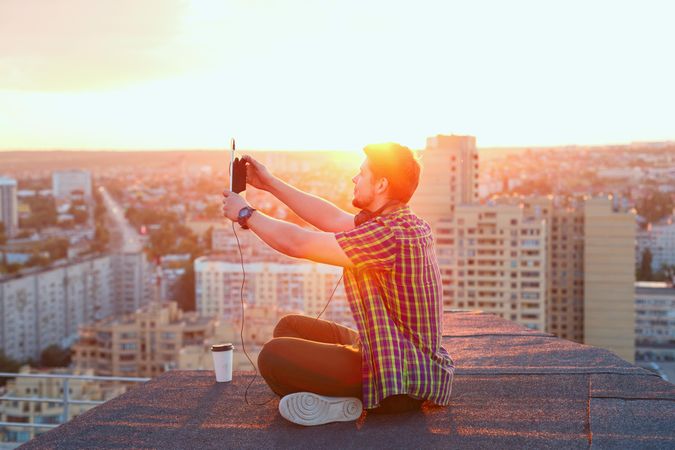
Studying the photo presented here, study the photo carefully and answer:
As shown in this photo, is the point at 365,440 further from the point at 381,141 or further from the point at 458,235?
the point at 458,235

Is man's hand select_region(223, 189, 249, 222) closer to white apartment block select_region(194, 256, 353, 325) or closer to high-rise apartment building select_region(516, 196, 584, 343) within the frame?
high-rise apartment building select_region(516, 196, 584, 343)

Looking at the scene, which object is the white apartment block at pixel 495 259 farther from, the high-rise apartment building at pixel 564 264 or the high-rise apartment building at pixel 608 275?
the high-rise apartment building at pixel 608 275

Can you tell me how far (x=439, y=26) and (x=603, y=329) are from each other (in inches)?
250

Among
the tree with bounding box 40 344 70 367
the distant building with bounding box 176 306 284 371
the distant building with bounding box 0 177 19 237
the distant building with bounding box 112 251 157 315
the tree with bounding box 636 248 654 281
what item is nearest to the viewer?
the distant building with bounding box 176 306 284 371

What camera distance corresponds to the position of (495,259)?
1495 centimetres

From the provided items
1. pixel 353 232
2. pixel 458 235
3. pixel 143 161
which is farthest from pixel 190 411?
pixel 143 161

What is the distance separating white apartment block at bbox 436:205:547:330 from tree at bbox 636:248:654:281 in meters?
7.52

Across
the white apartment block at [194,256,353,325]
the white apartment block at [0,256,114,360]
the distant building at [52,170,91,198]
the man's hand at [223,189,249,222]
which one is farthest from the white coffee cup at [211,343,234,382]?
the distant building at [52,170,91,198]

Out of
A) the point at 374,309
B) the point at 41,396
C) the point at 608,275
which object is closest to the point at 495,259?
the point at 608,275

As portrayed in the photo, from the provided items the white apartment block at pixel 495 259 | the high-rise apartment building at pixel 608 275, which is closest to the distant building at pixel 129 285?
the white apartment block at pixel 495 259

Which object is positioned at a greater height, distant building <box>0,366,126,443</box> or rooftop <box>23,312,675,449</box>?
rooftop <box>23,312,675,449</box>

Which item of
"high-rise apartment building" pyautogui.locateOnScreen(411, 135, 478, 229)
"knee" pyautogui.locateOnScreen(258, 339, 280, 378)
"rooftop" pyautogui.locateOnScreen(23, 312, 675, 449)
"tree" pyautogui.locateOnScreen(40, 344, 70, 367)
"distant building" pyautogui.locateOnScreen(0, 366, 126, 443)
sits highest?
"high-rise apartment building" pyautogui.locateOnScreen(411, 135, 478, 229)

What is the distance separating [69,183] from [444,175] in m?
23.7

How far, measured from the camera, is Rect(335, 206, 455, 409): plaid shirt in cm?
179
